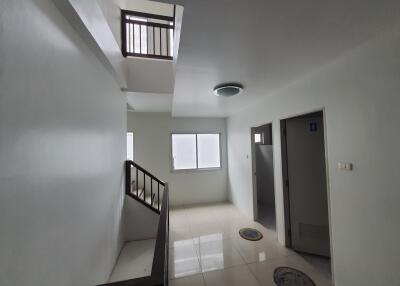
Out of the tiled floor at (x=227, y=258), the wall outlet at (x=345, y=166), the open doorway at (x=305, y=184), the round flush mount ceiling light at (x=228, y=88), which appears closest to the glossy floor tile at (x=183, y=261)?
the tiled floor at (x=227, y=258)

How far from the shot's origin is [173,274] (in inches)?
83.7

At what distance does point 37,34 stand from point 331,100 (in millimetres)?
2527

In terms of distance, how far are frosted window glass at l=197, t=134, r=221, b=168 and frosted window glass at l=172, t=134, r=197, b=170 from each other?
0.19m

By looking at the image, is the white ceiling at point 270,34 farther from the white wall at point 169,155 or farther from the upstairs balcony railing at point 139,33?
the white wall at point 169,155

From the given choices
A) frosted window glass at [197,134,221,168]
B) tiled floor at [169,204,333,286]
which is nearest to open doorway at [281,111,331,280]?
tiled floor at [169,204,333,286]

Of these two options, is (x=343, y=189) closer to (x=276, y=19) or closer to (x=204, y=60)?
(x=276, y=19)

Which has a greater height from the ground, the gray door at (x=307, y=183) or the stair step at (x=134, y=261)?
the gray door at (x=307, y=183)

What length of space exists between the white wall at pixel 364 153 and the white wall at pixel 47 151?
2457 millimetres

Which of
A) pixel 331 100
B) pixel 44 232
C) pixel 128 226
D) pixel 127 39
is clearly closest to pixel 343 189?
pixel 331 100

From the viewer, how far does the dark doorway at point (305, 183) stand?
2.46 m

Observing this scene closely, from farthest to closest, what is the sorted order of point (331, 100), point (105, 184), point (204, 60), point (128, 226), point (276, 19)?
point (128, 226) → point (105, 184) → point (331, 100) → point (204, 60) → point (276, 19)

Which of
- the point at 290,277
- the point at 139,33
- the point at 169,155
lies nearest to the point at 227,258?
the point at 290,277

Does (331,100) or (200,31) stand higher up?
(200,31)

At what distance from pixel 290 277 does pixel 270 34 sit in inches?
104
